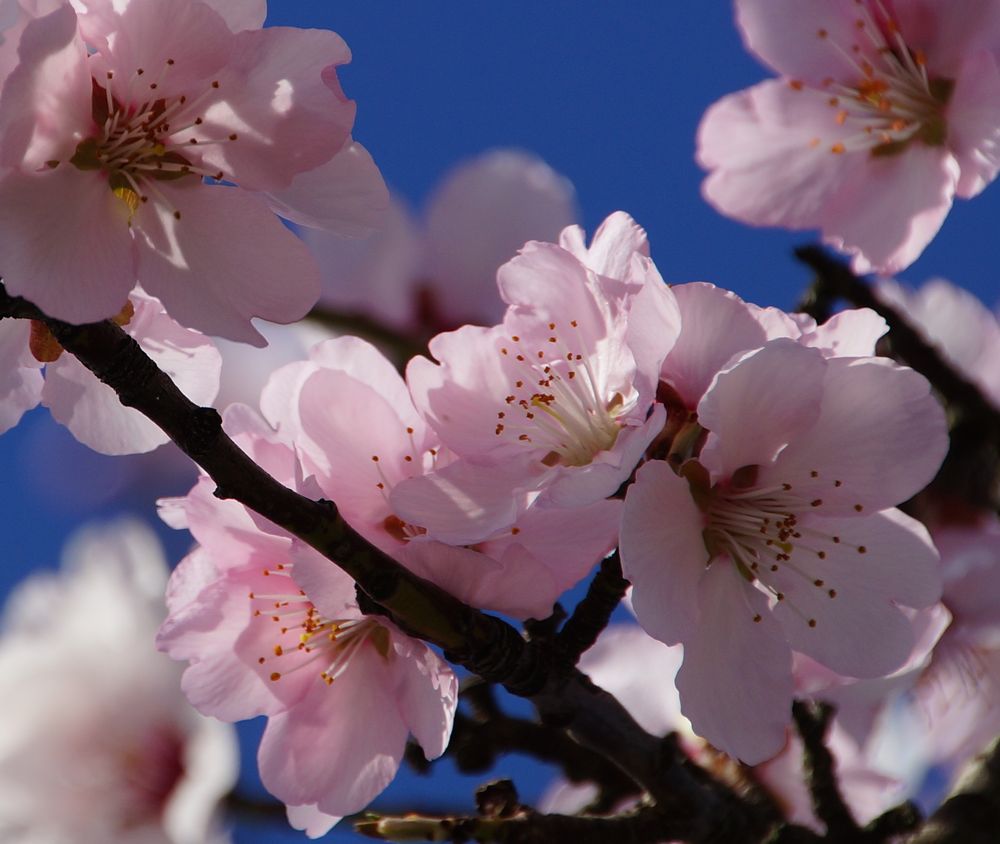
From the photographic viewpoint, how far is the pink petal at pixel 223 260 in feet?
3.13

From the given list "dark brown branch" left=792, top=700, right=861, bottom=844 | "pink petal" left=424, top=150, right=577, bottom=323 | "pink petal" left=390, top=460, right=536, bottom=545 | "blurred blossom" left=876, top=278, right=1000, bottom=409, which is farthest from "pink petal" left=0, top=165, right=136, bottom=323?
"blurred blossom" left=876, top=278, right=1000, bottom=409

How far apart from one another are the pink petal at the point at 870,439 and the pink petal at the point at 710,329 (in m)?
0.07

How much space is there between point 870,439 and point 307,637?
17.9 inches

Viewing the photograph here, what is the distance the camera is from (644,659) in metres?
1.84

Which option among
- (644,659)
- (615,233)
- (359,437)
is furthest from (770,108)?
(359,437)

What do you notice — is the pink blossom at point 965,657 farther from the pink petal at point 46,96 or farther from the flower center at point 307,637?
the pink petal at point 46,96

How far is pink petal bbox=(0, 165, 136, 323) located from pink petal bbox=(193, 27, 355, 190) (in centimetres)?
9

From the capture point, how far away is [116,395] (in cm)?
108

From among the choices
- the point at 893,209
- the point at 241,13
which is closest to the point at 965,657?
the point at 893,209

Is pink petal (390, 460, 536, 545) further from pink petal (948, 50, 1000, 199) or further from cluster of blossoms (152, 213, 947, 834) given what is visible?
pink petal (948, 50, 1000, 199)

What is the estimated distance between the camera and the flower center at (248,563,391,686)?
1106 mm

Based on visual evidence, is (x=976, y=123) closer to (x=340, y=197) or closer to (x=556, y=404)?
(x=556, y=404)

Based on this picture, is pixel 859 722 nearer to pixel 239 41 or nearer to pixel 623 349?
pixel 623 349

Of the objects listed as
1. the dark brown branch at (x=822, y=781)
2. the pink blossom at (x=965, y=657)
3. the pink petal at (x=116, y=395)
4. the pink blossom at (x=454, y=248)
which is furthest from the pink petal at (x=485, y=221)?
the pink petal at (x=116, y=395)
